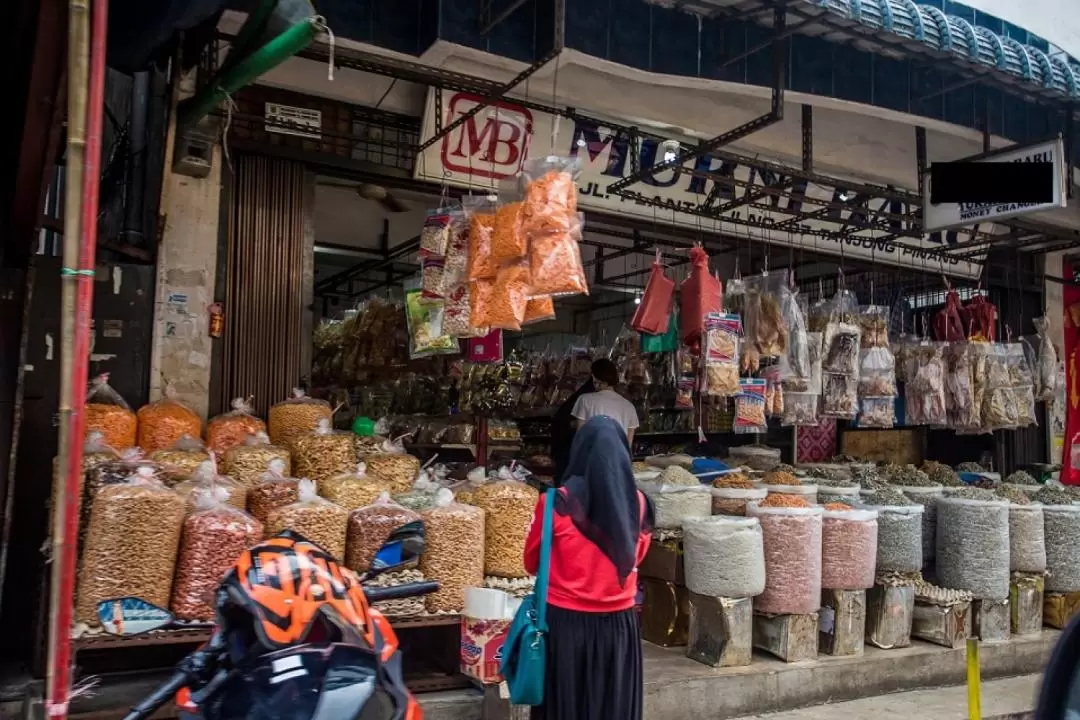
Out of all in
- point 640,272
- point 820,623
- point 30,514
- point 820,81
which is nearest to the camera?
point 30,514

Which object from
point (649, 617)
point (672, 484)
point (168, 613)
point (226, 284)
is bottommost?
point (649, 617)

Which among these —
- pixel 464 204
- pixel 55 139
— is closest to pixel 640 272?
pixel 464 204

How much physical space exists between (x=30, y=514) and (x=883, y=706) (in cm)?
436

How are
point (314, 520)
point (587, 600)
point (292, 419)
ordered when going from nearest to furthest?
point (587, 600)
point (314, 520)
point (292, 419)

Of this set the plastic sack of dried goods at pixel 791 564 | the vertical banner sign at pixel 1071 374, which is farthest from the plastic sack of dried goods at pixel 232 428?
the vertical banner sign at pixel 1071 374

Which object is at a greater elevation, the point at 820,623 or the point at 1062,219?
the point at 1062,219

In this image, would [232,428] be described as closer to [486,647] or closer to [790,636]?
[486,647]

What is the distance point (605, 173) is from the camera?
5836 millimetres

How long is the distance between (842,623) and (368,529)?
275 centimetres

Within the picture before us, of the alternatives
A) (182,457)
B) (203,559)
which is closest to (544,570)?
(203,559)

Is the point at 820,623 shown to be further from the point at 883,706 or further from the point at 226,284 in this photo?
the point at 226,284

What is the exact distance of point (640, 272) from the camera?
800 centimetres

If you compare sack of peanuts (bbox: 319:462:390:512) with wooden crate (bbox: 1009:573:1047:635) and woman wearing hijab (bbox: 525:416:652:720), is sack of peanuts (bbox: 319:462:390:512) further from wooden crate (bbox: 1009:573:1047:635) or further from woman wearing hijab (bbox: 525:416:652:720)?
wooden crate (bbox: 1009:573:1047:635)

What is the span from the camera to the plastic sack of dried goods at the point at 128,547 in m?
3.03
